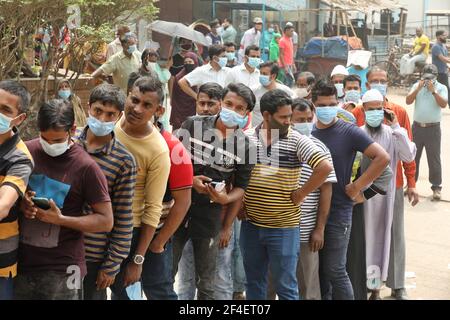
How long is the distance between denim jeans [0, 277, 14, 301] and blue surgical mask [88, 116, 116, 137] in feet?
2.69

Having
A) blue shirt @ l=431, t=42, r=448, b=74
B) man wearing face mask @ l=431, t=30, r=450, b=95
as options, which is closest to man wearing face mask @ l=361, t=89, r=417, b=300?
man wearing face mask @ l=431, t=30, r=450, b=95

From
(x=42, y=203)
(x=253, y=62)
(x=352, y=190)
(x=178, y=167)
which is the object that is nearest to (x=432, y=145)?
(x=253, y=62)

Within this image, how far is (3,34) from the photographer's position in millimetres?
8750

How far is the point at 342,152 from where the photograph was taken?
16.2 ft

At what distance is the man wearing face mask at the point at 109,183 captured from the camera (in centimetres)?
364

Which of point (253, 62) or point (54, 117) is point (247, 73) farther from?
point (54, 117)

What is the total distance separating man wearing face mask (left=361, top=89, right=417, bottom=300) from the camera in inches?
220

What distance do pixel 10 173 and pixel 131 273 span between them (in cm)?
96

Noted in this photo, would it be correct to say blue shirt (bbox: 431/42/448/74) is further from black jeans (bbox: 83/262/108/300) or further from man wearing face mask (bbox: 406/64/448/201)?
black jeans (bbox: 83/262/108/300)

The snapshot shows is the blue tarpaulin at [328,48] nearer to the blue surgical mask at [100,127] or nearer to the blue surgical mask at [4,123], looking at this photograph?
the blue surgical mask at [100,127]

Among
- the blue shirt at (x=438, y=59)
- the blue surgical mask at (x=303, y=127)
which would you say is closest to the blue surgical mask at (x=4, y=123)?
the blue surgical mask at (x=303, y=127)

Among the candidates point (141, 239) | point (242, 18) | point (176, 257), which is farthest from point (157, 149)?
point (242, 18)

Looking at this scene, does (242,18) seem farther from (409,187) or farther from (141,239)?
(141,239)

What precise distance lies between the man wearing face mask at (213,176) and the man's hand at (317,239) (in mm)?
570
